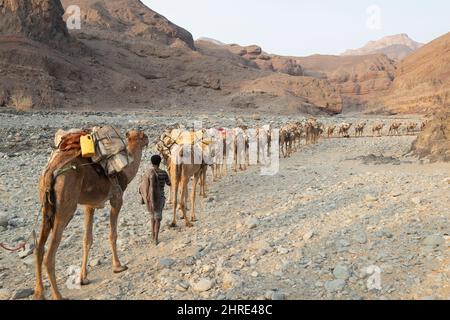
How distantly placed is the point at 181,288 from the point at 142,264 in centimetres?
115

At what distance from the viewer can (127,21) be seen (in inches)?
3300

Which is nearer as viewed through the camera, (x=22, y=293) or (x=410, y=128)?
(x=22, y=293)

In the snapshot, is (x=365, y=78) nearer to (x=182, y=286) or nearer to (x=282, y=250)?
(x=282, y=250)

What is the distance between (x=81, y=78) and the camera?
166 feet

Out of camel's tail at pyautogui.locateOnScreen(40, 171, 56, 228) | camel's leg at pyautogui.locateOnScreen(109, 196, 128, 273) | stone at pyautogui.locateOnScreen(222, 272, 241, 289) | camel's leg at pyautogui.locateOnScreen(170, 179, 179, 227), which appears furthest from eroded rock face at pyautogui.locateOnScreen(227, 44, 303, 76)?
camel's tail at pyautogui.locateOnScreen(40, 171, 56, 228)

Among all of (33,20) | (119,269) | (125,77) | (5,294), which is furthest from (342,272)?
(33,20)

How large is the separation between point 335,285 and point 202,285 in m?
1.55

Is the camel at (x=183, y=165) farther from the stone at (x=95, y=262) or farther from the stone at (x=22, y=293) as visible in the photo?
the stone at (x=22, y=293)

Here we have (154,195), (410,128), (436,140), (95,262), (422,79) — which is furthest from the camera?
(422,79)

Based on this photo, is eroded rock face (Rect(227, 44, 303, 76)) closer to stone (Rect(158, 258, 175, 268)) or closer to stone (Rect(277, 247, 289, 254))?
stone (Rect(277, 247, 289, 254))

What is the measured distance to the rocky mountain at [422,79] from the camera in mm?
64750

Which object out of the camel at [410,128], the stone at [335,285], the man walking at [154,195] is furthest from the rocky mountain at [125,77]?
the stone at [335,285]
